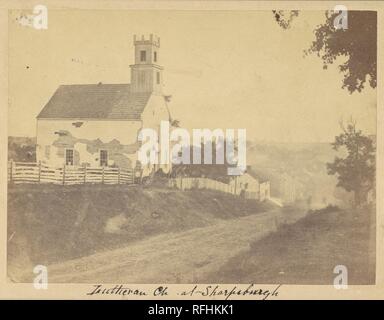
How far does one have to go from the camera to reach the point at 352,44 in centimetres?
542

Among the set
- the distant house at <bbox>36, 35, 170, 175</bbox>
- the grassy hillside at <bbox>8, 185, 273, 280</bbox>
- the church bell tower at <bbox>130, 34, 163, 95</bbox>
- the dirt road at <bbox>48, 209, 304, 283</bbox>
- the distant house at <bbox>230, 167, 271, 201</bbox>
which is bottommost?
the dirt road at <bbox>48, 209, 304, 283</bbox>

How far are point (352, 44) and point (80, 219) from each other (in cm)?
249

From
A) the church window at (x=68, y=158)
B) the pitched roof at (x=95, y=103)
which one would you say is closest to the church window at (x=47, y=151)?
the church window at (x=68, y=158)

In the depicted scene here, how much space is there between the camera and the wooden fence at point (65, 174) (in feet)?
17.7

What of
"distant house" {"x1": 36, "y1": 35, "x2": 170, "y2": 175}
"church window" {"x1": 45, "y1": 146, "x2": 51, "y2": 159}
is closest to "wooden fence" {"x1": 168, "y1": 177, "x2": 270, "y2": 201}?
"distant house" {"x1": 36, "y1": 35, "x2": 170, "y2": 175}

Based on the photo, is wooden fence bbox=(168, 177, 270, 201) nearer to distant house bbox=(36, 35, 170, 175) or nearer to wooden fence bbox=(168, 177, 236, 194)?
wooden fence bbox=(168, 177, 236, 194)

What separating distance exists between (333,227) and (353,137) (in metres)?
0.71

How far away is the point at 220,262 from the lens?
5422 mm

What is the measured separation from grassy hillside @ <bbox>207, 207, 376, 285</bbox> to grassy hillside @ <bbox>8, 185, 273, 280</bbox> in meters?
0.46

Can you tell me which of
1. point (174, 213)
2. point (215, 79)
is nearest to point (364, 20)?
point (215, 79)

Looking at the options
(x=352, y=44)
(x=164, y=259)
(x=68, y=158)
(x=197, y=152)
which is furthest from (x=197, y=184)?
(x=352, y=44)

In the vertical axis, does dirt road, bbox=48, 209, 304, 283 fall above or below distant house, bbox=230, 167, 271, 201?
below

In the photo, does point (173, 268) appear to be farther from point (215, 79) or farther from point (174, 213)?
point (215, 79)

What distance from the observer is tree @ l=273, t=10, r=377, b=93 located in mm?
5395
